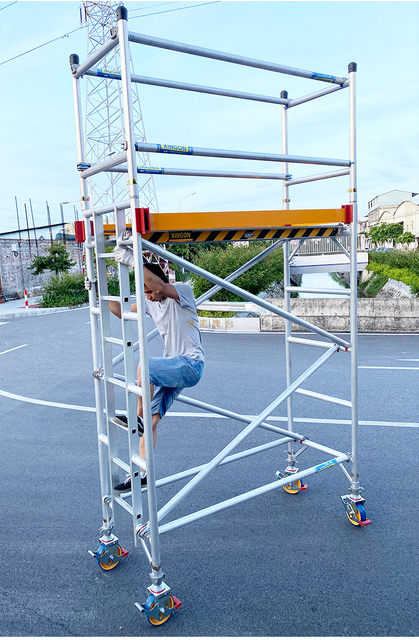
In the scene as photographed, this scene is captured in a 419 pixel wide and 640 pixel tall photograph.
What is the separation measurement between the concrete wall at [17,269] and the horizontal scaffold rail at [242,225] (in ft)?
84.3

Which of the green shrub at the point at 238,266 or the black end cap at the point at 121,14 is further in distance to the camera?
the green shrub at the point at 238,266

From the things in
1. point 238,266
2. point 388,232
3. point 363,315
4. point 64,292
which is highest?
point 388,232

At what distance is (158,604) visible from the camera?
280 cm

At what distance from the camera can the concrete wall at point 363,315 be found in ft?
38.7

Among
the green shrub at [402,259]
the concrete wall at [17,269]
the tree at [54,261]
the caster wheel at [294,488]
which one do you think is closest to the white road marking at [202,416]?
the caster wheel at [294,488]

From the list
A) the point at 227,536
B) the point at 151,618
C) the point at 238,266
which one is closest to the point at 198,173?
the point at 227,536

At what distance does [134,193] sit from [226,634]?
2.51m

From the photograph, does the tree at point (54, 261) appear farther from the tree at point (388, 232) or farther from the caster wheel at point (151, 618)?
the tree at point (388, 232)

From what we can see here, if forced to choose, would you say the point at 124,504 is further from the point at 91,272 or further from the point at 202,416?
the point at 202,416

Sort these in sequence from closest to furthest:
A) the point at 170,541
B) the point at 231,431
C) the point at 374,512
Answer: the point at 170,541 < the point at 374,512 < the point at 231,431

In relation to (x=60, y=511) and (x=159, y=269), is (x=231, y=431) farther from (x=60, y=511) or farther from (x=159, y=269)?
(x=159, y=269)

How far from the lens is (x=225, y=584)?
3.10 metres

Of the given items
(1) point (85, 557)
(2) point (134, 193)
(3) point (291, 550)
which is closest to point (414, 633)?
(3) point (291, 550)

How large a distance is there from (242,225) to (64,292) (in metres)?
20.9
